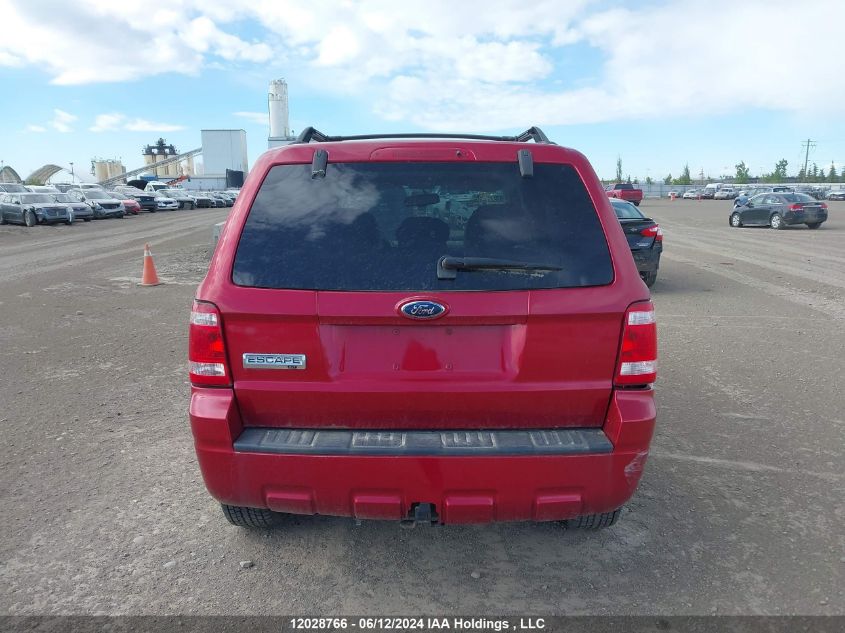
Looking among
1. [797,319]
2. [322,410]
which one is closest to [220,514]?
[322,410]

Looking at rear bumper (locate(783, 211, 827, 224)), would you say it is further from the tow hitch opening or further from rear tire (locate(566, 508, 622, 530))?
the tow hitch opening

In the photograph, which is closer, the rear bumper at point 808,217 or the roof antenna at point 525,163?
the roof antenna at point 525,163

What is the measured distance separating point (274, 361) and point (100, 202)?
38.0m

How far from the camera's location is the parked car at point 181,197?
50412 millimetres

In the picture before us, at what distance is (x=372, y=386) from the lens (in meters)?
2.53

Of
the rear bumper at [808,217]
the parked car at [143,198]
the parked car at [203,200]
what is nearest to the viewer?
the rear bumper at [808,217]

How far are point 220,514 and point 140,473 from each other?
85 cm

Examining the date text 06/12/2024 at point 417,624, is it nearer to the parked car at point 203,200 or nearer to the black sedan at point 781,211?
the black sedan at point 781,211

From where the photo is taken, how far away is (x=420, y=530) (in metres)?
3.32

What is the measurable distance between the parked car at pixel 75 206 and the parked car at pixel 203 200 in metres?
23.1

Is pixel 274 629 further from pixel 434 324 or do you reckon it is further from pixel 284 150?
pixel 284 150

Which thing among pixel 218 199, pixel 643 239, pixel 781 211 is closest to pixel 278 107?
pixel 218 199

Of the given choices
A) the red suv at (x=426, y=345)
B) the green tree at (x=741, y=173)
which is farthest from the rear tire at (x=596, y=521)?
the green tree at (x=741, y=173)

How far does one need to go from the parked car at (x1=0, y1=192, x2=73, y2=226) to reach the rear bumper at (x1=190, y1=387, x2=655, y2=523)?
3084 centimetres
